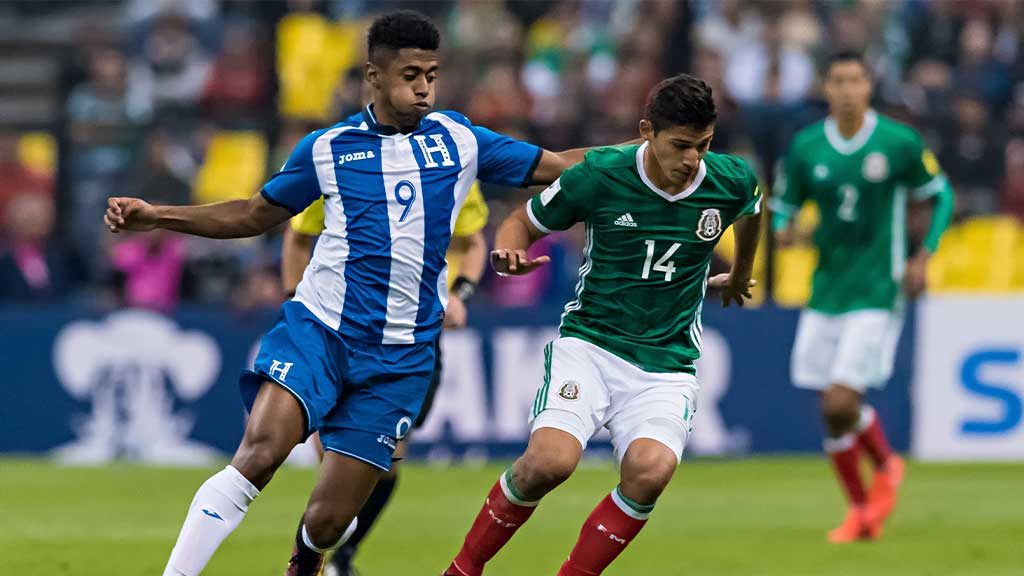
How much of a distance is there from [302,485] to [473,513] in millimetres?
2119

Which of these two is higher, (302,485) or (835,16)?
(835,16)

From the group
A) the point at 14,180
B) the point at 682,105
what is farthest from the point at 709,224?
the point at 14,180

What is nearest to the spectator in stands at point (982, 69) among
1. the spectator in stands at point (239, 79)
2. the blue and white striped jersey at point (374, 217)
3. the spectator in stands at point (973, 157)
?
the spectator in stands at point (973, 157)

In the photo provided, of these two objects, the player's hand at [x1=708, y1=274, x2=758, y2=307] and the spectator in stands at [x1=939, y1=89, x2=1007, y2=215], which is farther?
the spectator in stands at [x1=939, y1=89, x2=1007, y2=215]

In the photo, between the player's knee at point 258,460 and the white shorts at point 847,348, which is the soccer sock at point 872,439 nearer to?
the white shorts at point 847,348

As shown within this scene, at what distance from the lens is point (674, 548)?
980 centimetres

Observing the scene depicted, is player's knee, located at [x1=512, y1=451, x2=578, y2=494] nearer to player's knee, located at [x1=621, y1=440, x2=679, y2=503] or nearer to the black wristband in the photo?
player's knee, located at [x1=621, y1=440, x2=679, y2=503]

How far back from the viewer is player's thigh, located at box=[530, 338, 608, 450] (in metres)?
6.94

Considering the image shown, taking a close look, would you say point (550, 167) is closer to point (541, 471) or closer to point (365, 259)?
point (365, 259)

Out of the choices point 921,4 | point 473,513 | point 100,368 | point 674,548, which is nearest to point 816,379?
point 674,548

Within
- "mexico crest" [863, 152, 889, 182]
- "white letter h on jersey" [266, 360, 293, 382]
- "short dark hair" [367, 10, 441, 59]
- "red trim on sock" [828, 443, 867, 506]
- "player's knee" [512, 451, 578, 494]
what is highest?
"short dark hair" [367, 10, 441, 59]

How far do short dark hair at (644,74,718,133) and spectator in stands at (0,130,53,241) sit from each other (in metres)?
9.87

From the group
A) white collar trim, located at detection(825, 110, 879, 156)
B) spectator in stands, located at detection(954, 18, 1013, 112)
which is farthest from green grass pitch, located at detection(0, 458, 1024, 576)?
spectator in stands, located at detection(954, 18, 1013, 112)

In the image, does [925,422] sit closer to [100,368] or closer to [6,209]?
[100,368]
